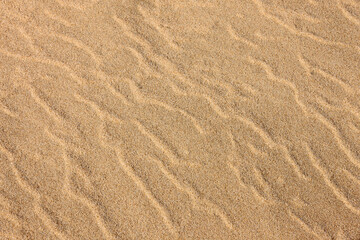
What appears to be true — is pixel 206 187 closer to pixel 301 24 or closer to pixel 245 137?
pixel 245 137

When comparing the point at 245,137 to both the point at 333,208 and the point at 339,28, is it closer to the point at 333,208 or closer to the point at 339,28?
the point at 333,208

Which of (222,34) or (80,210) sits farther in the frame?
(222,34)

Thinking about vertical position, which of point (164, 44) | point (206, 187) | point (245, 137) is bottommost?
point (206, 187)

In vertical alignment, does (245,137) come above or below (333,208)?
above

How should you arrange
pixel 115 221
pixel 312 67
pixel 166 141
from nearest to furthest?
pixel 115 221
pixel 166 141
pixel 312 67

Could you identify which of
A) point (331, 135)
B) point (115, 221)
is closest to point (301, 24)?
point (331, 135)

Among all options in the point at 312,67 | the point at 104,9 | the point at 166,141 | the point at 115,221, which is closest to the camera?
the point at 115,221
